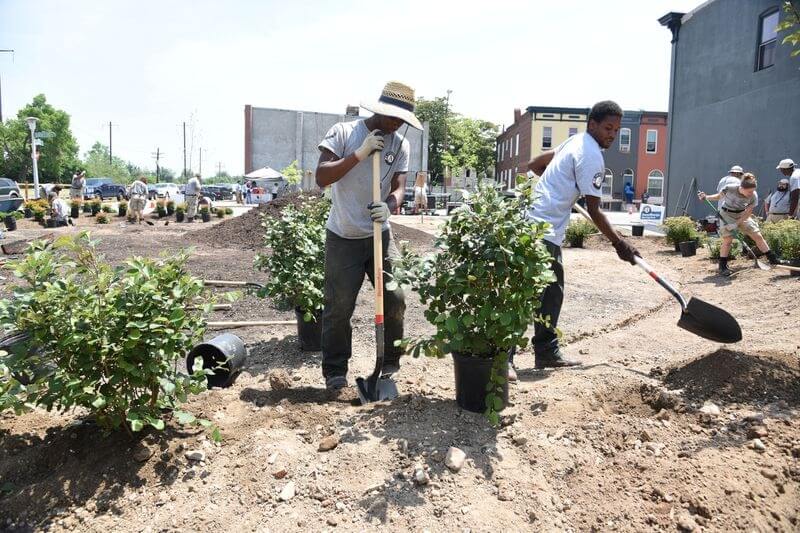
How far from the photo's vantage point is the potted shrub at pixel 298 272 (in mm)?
4824

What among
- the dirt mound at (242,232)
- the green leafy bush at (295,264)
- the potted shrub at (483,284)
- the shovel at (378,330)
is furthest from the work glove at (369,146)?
the dirt mound at (242,232)

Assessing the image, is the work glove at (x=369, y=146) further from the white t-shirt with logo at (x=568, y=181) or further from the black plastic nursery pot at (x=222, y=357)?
the black plastic nursery pot at (x=222, y=357)

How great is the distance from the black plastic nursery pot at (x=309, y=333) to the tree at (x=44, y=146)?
192ft

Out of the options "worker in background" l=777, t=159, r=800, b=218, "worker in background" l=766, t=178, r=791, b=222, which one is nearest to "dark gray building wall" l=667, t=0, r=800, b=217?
"worker in background" l=766, t=178, r=791, b=222

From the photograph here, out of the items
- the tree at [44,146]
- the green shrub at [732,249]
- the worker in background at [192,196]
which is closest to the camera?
the green shrub at [732,249]

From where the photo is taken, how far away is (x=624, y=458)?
2.73 meters

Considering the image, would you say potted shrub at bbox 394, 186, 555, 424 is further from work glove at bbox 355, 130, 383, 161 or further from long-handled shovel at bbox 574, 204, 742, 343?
long-handled shovel at bbox 574, 204, 742, 343

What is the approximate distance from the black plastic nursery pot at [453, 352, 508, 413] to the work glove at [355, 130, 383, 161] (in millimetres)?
1218

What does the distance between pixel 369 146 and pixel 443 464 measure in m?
1.74

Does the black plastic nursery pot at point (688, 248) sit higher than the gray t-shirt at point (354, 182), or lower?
lower

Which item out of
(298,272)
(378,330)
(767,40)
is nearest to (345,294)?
(378,330)

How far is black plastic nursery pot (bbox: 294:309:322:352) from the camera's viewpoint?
16.2ft

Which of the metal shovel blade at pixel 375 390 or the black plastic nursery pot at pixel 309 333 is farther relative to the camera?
the black plastic nursery pot at pixel 309 333

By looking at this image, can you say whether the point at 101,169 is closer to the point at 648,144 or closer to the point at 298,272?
the point at 648,144
